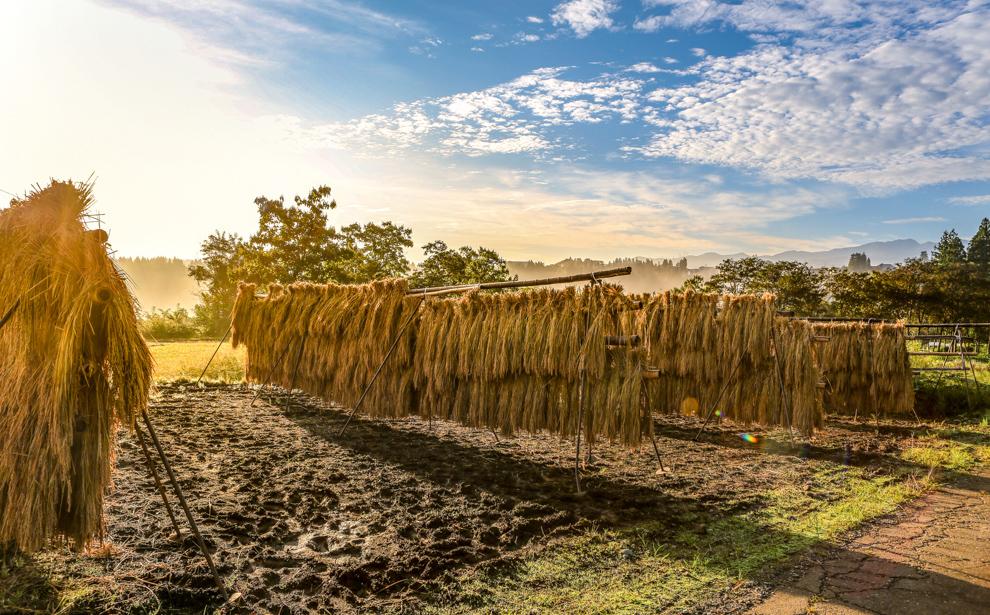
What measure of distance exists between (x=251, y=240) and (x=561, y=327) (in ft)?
95.5

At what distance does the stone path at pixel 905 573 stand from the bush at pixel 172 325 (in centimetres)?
3066

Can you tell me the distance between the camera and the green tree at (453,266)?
24578 millimetres

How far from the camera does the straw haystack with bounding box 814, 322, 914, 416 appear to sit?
420 inches

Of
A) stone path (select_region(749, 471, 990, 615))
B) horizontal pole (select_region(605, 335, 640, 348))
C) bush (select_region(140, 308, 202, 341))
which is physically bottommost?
stone path (select_region(749, 471, 990, 615))

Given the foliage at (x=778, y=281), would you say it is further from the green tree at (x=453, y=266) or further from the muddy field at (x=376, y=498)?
the muddy field at (x=376, y=498)

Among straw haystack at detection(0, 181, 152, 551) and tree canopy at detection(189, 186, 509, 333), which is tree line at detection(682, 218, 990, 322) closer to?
tree canopy at detection(189, 186, 509, 333)

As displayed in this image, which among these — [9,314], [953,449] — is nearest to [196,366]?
[9,314]

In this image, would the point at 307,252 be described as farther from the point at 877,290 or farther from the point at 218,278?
the point at 877,290

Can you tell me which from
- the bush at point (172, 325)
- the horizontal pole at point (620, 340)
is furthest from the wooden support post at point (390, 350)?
the bush at point (172, 325)

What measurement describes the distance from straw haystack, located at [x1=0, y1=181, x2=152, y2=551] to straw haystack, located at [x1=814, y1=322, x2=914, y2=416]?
11604 mm

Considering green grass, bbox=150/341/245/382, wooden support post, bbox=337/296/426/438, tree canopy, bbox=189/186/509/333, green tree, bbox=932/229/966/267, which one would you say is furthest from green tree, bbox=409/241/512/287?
green tree, bbox=932/229/966/267

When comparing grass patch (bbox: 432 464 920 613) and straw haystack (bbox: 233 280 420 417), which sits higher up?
straw haystack (bbox: 233 280 420 417)

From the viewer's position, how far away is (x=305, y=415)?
1031 cm

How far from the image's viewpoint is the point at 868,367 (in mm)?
10734
